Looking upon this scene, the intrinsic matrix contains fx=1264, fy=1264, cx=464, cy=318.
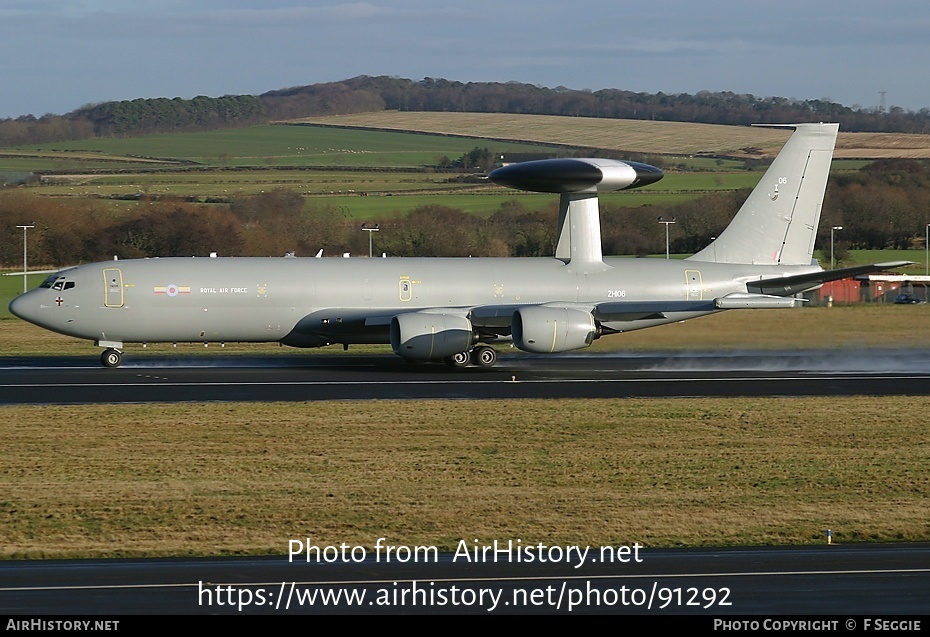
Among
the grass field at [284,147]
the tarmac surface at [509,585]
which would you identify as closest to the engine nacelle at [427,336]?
the tarmac surface at [509,585]

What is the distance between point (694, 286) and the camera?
141 feet

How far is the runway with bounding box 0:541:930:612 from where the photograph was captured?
11.6m

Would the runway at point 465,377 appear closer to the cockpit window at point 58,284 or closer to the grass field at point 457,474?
the grass field at point 457,474

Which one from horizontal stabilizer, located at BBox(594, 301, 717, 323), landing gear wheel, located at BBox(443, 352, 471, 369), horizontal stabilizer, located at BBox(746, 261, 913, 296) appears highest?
horizontal stabilizer, located at BBox(746, 261, 913, 296)

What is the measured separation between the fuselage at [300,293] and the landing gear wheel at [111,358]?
10.5 inches

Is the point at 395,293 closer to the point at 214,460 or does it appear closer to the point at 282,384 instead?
the point at 282,384

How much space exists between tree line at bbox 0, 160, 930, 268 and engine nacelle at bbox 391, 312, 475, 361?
3743cm

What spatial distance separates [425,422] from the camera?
27156mm

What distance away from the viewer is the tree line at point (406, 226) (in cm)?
8094

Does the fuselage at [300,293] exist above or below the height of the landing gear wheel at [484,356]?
above

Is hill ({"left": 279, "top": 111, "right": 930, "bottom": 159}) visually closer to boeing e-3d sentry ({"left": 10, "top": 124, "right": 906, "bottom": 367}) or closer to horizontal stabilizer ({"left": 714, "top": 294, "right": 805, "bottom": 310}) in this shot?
boeing e-3d sentry ({"left": 10, "top": 124, "right": 906, "bottom": 367})

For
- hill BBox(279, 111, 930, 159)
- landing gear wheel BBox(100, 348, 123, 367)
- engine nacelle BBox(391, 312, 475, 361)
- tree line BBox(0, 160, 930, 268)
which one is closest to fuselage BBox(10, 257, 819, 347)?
landing gear wheel BBox(100, 348, 123, 367)

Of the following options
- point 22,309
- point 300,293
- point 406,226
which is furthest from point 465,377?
point 406,226

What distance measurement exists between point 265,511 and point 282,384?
17.4 metres
